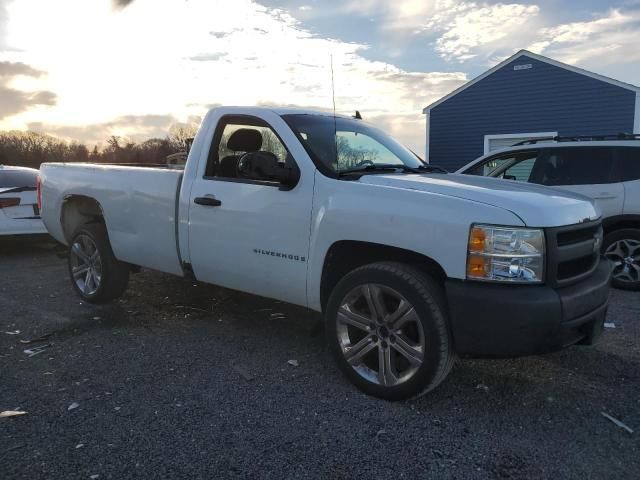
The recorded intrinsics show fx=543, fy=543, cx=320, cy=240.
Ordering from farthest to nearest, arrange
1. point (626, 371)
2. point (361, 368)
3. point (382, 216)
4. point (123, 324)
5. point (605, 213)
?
point (605, 213), point (123, 324), point (626, 371), point (361, 368), point (382, 216)

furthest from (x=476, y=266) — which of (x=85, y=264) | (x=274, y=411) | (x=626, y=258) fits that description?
A: (x=626, y=258)

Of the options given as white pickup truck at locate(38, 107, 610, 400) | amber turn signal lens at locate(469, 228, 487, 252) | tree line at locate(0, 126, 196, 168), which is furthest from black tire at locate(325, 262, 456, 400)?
tree line at locate(0, 126, 196, 168)

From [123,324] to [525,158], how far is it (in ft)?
17.0

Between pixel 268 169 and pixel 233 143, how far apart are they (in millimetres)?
876

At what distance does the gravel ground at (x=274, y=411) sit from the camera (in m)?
2.76

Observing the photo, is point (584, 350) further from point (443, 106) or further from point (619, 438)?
point (443, 106)

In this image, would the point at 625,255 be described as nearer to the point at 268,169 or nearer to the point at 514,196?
the point at 514,196

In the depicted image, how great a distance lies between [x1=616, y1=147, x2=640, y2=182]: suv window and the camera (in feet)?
20.9

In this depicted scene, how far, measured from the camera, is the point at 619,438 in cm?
300

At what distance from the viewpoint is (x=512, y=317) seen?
2.93m

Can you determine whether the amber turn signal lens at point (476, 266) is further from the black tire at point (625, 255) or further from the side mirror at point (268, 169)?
the black tire at point (625, 255)

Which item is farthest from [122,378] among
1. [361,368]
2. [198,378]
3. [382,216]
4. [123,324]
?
[382,216]

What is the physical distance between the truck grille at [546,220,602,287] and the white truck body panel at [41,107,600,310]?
8cm

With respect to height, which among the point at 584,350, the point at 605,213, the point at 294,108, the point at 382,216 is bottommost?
the point at 584,350
